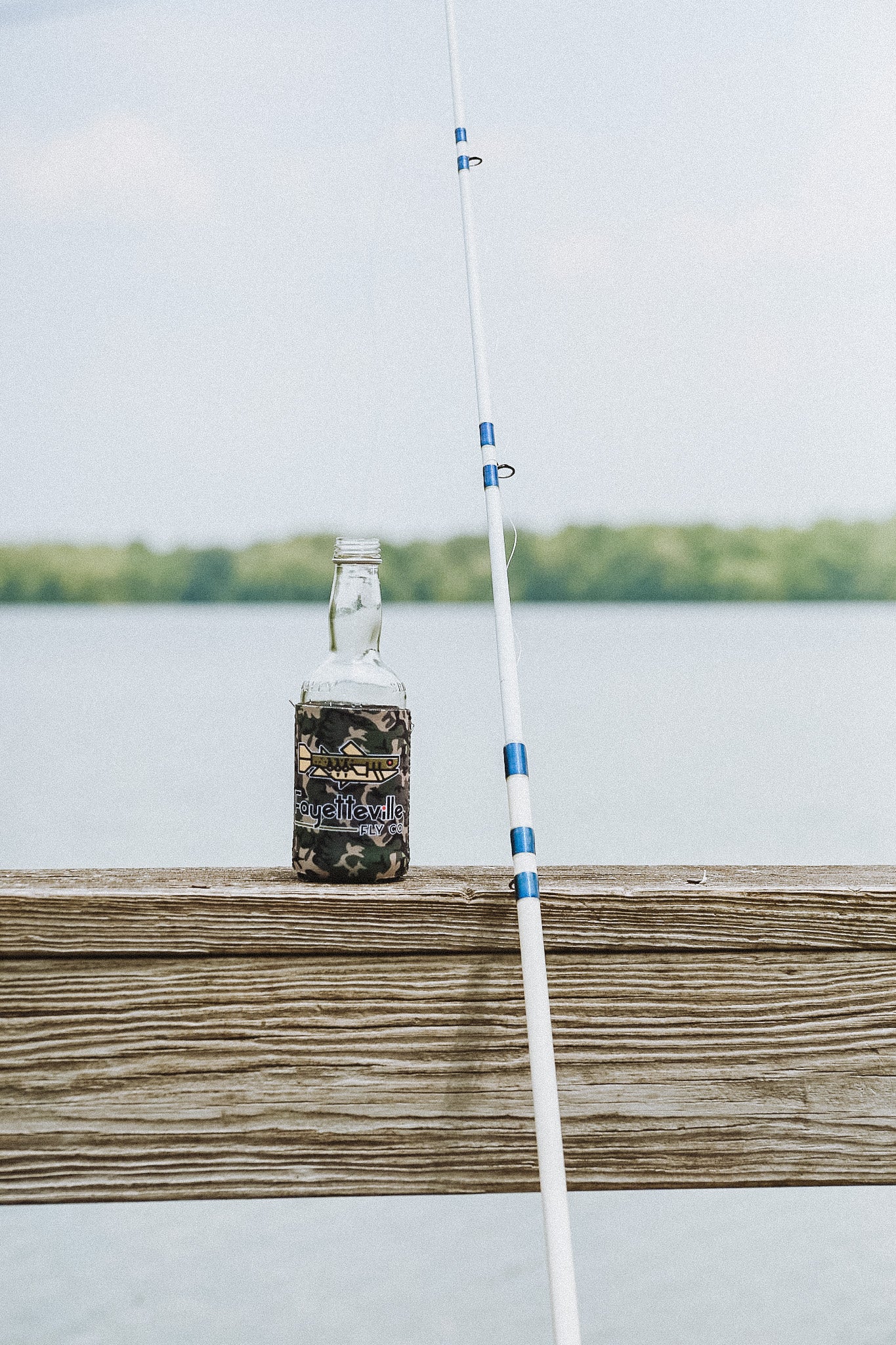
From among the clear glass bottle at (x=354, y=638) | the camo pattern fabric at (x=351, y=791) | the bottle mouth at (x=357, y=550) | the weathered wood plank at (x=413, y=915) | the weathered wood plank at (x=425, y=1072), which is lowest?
the weathered wood plank at (x=425, y=1072)

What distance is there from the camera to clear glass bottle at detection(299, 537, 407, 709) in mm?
932

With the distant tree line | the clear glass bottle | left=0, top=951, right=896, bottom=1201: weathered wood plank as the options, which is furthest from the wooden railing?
the distant tree line

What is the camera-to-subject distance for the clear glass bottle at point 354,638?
3.06 feet

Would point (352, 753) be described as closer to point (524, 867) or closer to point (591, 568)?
point (524, 867)

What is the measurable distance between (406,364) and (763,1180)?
16.9m

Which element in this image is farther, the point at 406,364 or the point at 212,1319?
the point at 406,364

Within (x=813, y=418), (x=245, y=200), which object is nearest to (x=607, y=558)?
(x=813, y=418)

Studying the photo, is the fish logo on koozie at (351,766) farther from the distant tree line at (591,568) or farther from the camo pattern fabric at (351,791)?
the distant tree line at (591,568)

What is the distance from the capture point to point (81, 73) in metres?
17.6

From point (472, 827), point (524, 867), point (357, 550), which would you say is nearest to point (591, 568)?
point (472, 827)

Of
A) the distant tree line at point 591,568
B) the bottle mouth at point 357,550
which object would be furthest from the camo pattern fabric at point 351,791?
the distant tree line at point 591,568

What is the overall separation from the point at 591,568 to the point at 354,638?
9979 mm

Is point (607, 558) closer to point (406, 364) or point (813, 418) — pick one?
point (406, 364)

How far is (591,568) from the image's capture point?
10797 millimetres
